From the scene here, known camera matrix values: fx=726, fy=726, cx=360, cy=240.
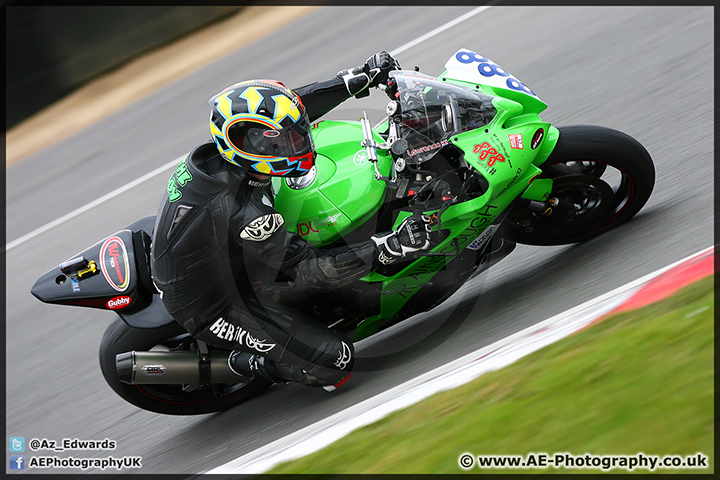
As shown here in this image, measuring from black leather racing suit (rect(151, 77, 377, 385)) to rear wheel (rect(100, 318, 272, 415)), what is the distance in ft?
1.31

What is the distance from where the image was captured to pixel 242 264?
13.6 feet

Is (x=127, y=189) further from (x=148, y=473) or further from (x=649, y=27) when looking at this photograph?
(x=649, y=27)

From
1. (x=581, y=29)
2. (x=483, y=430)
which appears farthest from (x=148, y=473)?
(x=581, y=29)

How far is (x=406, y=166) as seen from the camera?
158 inches

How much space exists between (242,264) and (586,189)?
2.05 m

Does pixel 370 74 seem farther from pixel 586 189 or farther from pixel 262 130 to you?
pixel 586 189

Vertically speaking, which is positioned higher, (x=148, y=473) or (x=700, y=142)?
(x=700, y=142)

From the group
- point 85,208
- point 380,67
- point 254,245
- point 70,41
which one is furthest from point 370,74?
point 70,41

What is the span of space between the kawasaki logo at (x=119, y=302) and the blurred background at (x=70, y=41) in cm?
673

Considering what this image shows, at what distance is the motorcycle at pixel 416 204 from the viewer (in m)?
3.96

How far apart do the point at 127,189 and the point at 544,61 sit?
4630 millimetres

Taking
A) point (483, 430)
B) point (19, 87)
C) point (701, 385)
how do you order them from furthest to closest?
1. point (19, 87)
2. point (483, 430)
3. point (701, 385)

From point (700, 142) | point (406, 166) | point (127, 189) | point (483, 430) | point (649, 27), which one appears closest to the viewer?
point (483, 430)

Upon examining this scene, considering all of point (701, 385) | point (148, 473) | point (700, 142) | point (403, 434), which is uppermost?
point (700, 142)
